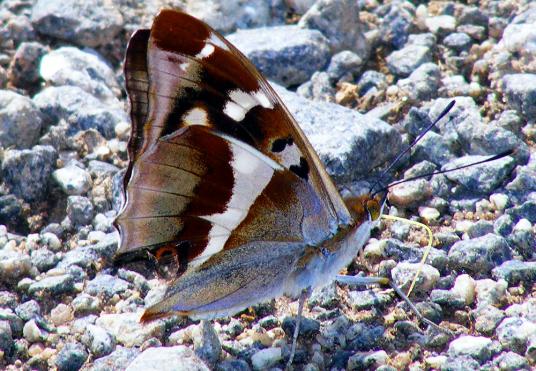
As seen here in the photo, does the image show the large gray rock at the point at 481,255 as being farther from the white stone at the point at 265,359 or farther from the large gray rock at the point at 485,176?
the white stone at the point at 265,359

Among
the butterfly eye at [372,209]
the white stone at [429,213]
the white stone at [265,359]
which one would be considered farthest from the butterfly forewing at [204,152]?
the white stone at [429,213]

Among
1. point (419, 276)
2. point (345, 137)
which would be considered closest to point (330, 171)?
point (345, 137)

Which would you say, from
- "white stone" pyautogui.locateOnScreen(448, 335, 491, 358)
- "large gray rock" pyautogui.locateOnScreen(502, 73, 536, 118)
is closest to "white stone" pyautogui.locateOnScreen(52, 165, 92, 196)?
"white stone" pyautogui.locateOnScreen(448, 335, 491, 358)

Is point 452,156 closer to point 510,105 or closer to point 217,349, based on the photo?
point 510,105

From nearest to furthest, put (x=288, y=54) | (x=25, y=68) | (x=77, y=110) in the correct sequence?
(x=77, y=110) → (x=288, y=54) → (x=25, y=68)

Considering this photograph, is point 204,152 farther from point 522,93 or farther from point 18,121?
point 522,93
